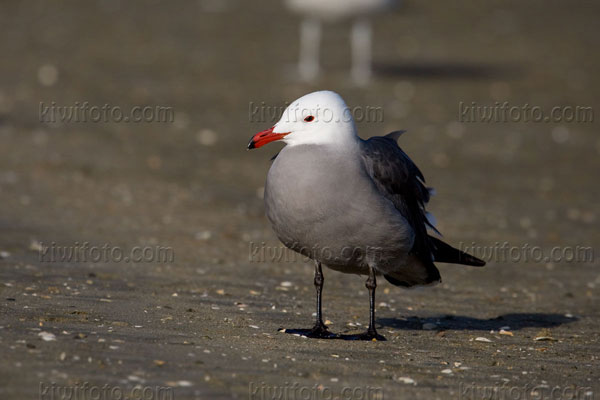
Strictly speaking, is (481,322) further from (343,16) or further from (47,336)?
Result: (343,16)

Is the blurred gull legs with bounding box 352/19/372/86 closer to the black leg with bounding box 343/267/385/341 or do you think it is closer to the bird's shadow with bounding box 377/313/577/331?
the bird's shadow with bounding box 377/313/577/331

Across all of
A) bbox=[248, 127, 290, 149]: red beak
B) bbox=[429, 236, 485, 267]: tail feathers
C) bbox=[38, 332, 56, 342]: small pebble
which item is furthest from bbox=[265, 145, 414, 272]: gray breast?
bbox=[38, 332, 56, 342]: small pebble

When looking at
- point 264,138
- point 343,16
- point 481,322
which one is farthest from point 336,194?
point 343,16

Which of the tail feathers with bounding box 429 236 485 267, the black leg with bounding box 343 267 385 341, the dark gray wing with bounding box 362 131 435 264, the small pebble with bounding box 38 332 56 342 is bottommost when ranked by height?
the small pebble with bounding box 38 332 56 342

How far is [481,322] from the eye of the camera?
801 cm

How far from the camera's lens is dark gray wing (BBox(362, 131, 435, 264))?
21.7ft

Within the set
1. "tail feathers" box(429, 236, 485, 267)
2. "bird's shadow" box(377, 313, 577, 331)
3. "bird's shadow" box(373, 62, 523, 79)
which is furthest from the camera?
Result: "bird's shadow" box(373, 62, 523, 79)

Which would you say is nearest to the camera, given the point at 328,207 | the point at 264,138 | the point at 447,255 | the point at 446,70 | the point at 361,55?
the point at 328,207

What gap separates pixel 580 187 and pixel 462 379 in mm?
8647

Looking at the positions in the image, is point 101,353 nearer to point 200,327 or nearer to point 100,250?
point 200,327

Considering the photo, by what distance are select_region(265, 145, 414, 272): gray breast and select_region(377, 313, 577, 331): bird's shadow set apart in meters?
1.30

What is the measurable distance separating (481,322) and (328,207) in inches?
94.1

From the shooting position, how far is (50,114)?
50.5 ft

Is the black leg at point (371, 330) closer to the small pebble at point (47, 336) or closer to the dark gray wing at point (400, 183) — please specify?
the dark gray wing at point (400, 183)
